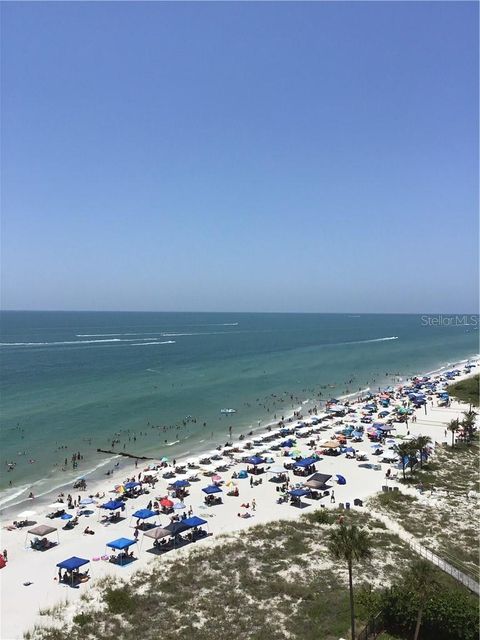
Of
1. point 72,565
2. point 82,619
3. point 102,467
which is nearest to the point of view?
point 82,619

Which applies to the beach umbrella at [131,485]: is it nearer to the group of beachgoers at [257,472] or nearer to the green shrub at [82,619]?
the group of beachgoers at [257,472]

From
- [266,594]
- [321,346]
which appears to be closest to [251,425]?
[266,594]

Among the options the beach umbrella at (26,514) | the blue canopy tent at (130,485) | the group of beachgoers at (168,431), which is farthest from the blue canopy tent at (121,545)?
the group of beachgoers at (168,431)

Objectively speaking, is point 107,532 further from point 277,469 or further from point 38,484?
point 277,469

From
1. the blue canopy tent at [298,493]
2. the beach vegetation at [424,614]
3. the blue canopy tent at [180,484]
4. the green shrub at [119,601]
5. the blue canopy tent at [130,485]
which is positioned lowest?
the blue canopy tent at [180,484]

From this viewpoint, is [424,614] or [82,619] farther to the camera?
[82,619]

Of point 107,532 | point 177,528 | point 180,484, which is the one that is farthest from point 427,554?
point 180,484

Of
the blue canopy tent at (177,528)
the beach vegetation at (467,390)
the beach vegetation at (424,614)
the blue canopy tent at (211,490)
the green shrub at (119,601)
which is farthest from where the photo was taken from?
the beach vegetation at (467,390)

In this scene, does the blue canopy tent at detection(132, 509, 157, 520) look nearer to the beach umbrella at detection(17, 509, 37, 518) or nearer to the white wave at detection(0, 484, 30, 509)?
the beach umbrella at detection(17, 509, 37, 518)
